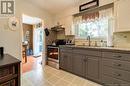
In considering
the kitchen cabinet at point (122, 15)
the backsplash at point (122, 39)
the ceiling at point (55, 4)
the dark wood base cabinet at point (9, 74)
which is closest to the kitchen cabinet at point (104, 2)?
the kitchen cabinet at point (122, 15)

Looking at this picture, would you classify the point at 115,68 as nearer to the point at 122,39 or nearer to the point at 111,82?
the point at 111,82

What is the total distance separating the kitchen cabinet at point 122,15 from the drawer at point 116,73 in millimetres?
987

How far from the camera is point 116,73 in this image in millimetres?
2695

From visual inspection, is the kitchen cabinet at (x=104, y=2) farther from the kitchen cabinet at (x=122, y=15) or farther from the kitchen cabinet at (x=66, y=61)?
the kitchen cabinet at (x=66, y=61)

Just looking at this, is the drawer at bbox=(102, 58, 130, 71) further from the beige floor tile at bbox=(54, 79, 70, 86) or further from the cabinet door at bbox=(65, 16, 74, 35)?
the cabinet door at bbox=(65, 16, 74, 35)

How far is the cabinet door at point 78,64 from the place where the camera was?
359 cm

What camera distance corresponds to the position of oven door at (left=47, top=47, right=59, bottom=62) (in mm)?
4786

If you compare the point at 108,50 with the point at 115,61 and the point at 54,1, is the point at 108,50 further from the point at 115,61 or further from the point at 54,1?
the point at 54,1

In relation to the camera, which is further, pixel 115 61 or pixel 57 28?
pixel 57 28

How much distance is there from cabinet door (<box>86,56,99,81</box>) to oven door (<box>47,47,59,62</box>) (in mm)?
1652

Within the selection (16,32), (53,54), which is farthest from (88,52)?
(16,32)

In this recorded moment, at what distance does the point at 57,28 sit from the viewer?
5172 mm

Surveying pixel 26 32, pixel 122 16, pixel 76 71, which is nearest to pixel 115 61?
pixel 122 16

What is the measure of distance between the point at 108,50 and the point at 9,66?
2101 mm
